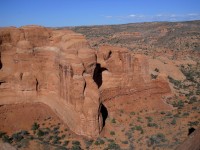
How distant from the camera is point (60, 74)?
28.1 m

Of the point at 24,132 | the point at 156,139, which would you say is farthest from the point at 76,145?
the point at 156,139

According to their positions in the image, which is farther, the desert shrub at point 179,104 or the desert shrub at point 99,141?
the desert shrub at point 179,104

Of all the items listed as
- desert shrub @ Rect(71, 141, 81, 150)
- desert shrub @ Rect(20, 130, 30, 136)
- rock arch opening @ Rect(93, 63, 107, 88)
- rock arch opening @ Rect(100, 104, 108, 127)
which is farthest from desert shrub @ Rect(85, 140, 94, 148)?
rock arch opening @ Rect(93, 63, 107, 88)

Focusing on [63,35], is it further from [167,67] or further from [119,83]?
[167,67]

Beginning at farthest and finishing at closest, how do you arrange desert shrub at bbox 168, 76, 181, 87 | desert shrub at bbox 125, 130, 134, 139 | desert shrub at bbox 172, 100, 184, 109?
1. desert shrub at bbox 168, 76, 181, 87
2. desert shrub at bbox 172, 100, 184, 109
3. desert shrub at bbox 125, 130, 134, 139

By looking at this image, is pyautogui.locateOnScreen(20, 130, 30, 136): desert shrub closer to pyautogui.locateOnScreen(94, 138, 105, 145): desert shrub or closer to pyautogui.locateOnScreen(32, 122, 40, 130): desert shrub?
pyautogui.locateOnScreen(32, 122, 40, 130): desert shrub

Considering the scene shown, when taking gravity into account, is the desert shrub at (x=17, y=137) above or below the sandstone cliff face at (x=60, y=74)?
below

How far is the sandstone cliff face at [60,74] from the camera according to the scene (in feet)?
87.4

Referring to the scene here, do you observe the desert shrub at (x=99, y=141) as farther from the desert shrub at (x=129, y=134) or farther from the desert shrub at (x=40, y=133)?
the desert shrub at (x=40, y=133)

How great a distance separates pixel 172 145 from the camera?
25625 mm

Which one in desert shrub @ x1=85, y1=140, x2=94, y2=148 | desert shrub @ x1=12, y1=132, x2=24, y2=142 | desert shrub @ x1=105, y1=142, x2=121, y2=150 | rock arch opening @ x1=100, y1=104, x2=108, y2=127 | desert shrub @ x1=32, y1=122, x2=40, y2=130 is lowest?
desert shrub @ x1=105, y1=142, x2=121, y2=150

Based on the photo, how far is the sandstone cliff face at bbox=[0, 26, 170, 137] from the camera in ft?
87.4

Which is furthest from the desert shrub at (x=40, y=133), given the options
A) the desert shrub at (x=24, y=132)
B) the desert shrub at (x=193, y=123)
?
the desert shrub at (x=193, y=123)

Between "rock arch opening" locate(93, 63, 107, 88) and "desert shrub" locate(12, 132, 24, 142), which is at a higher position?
"rock arch opening" locate(93, 63, 107, 88)
